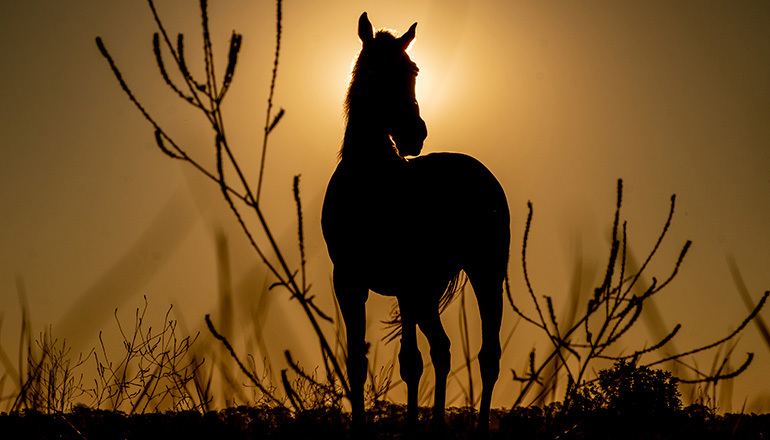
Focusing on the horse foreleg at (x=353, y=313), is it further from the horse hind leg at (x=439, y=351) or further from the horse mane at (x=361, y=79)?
the horse mane at (x=361, y=79)

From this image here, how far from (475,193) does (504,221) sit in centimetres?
60

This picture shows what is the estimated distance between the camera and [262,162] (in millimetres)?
2285

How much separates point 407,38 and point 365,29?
36cm

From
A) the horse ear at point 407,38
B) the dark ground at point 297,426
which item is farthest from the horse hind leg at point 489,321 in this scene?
the horse ear at point 407,38

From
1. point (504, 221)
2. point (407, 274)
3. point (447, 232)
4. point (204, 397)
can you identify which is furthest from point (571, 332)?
point (504, 221)

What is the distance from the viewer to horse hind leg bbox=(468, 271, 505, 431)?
20.5ft

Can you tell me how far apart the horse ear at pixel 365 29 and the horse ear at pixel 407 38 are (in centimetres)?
23

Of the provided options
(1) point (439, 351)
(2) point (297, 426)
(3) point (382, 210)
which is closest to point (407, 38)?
(3) point (382, 210)

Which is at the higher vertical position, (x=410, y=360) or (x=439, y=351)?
(x=439, y=351)

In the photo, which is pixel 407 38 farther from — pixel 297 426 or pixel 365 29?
pixel 297 426

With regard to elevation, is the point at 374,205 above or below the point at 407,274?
above

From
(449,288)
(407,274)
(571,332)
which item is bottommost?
(571,332)

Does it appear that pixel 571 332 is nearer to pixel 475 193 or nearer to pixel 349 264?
pixel 349 264

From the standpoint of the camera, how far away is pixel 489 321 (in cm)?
644
